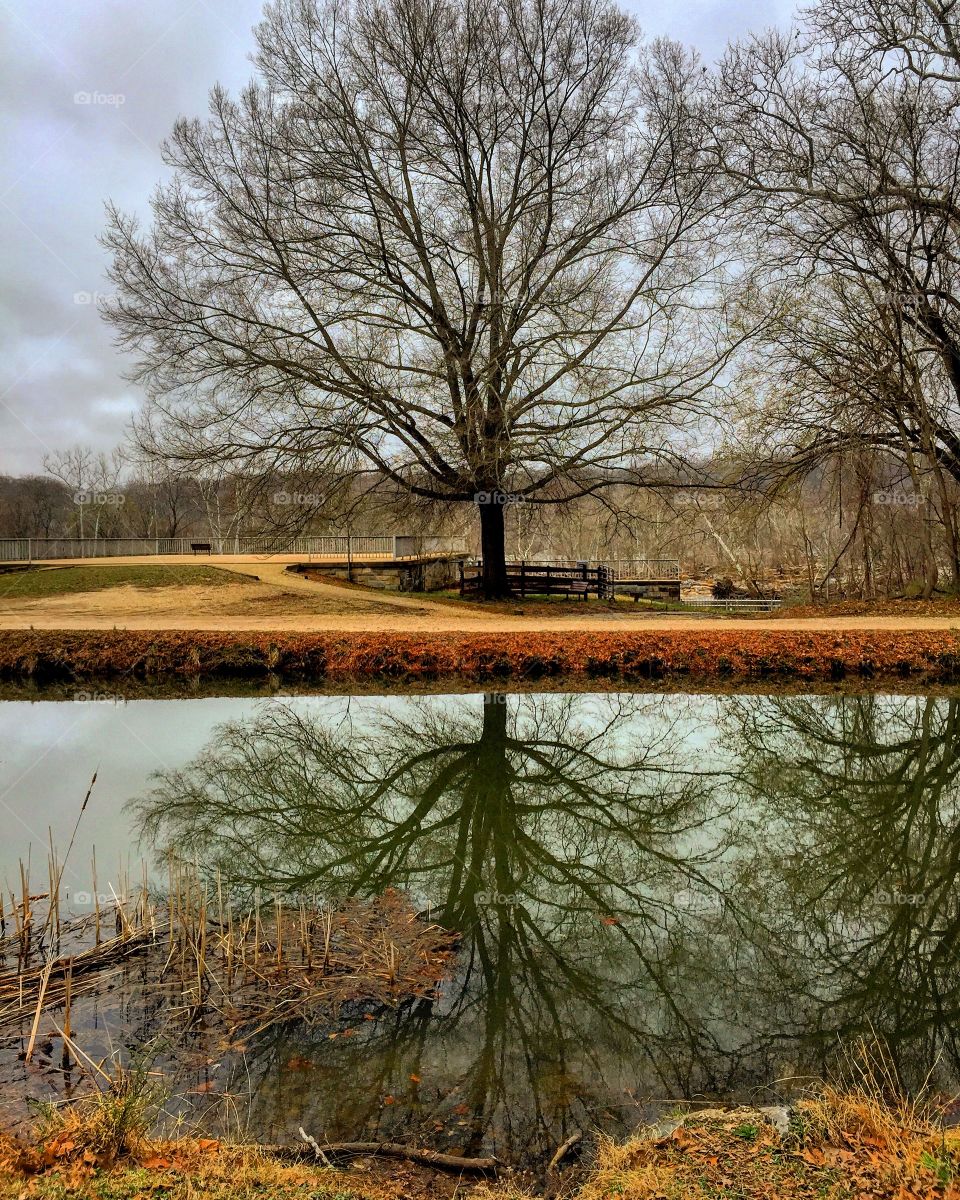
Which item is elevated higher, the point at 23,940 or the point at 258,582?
the point at 258,582

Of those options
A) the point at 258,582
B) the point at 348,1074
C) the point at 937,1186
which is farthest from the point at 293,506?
the point at 937,1186

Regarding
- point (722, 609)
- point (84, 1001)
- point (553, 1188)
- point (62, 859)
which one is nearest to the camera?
point (553, 1188)

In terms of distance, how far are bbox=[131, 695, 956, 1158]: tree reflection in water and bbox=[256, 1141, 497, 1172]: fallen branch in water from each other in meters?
0.14

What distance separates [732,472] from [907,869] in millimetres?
19702

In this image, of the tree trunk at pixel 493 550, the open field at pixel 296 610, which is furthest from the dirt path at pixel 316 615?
the tree trunk at pixel 493 550

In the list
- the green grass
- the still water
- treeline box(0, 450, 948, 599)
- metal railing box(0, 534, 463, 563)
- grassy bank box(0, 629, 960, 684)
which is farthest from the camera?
metal railing box(0, 534, 463, 563)

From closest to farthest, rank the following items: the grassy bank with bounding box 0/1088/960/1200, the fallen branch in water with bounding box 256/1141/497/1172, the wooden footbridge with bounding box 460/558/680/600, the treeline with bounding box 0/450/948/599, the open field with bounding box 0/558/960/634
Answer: the grassy bank with bounding box 0/1088/960/1200
the fallen branch in water with bounding box 256/1141/497/1172
the open field with bounding box 0/558/960/634
the treeline with bounding box 0/450/948/599
the wooden footbridge with bounding box 460/558/680/600

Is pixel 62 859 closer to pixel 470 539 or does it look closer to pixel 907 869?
pixel 907 869

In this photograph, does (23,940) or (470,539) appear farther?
(470,539)

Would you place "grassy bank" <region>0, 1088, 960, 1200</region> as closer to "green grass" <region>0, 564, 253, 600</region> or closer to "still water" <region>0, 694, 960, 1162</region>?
"still water" <region>0, 694, 960, 1162</region>

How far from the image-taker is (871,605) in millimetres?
23891

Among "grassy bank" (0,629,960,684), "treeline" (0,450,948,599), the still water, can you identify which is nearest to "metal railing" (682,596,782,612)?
"treeline" (0,450,948,599)

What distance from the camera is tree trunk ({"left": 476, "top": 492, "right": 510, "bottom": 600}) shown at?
86.1ft

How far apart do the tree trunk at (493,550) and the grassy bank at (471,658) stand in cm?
970
